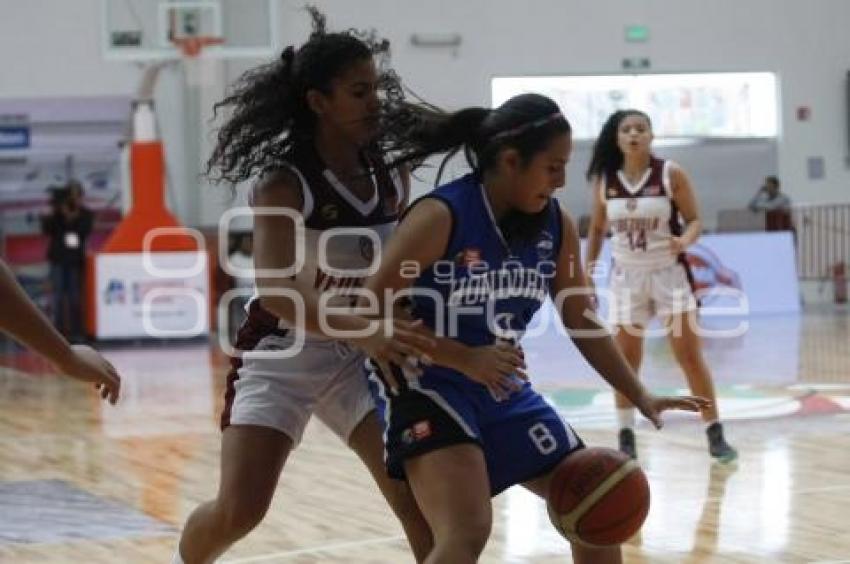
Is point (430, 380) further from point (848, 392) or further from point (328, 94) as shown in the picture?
point (848, 392)

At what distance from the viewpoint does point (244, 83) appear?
Result: 4641 millimetres

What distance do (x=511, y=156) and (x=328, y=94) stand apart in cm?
65

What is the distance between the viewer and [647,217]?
8.40 metres

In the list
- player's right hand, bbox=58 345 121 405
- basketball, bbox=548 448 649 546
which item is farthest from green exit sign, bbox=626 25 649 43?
player's right hand, bbox=58 345 121 405

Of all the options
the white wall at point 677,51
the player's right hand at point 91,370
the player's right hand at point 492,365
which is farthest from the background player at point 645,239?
the white wall at point 677,51

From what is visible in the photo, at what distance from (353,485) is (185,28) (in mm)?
11251

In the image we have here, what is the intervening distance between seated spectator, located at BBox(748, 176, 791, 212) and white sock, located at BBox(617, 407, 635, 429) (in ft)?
44.8

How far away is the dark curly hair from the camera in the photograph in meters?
4.36

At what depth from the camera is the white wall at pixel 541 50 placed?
2002cm

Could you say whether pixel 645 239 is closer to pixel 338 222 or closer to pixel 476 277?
pixel 338 222

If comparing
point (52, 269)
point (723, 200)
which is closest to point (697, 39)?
point (723, 200)

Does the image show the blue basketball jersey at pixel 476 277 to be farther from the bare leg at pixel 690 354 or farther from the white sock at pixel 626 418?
the bare leg at pixel 690 354

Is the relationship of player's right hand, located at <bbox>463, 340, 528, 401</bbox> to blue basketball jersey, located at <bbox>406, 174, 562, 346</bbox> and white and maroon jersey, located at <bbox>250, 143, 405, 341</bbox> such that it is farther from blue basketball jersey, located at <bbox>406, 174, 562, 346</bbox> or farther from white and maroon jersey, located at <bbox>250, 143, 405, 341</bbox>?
white and maroon jersey, located at <bbox>250, 143, 405, 341</bbox>

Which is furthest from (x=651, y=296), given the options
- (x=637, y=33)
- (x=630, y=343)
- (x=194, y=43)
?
(x=637, y=33)
